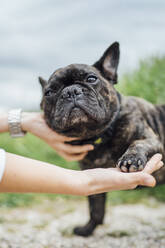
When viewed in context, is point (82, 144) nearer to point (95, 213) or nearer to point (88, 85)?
point (88, 85)

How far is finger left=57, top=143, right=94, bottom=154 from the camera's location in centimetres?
285

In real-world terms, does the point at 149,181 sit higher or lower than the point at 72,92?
lower

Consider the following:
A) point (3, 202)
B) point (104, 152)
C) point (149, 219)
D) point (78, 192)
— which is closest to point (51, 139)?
point (104, 152)

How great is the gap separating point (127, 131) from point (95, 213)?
1.26 m

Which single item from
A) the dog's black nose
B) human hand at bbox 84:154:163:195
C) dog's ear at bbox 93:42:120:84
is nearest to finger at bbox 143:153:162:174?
human hand at bbox 84:154:163:195

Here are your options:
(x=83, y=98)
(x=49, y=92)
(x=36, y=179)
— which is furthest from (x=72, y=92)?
(x=36, y=179)

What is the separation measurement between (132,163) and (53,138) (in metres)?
1.13

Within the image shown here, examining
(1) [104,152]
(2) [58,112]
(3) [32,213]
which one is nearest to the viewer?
(2) [58,112]

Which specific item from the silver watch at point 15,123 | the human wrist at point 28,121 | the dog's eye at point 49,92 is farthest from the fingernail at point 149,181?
the silver watch at point 15,123

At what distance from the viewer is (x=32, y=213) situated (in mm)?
4641

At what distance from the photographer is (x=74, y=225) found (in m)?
4.04

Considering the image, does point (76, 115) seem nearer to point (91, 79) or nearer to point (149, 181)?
point (91, 79)

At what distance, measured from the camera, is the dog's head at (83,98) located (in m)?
2.54

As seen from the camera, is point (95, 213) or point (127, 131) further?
point (95, 213)
